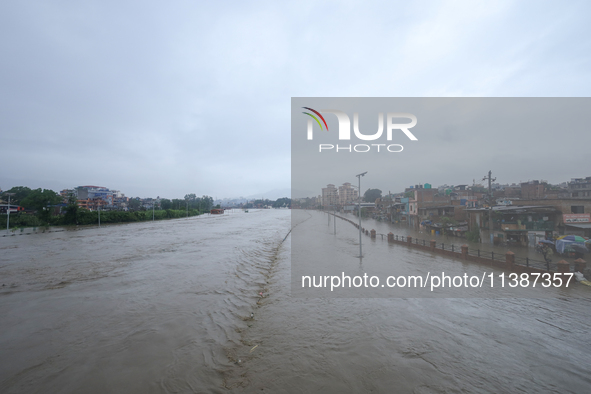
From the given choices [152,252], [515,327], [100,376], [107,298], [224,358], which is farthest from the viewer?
[152,252]

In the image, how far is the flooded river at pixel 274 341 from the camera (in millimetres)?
4488

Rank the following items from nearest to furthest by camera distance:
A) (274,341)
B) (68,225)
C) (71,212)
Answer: (274,341) → (68,225) → (71,212)

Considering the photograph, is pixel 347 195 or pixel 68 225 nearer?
pixel 68 225

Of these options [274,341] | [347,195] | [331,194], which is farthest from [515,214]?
[347,195]

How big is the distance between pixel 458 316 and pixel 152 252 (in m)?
19.1

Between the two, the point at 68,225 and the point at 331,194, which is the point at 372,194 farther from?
the point at 68,225

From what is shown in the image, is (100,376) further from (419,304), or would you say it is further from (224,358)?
(419,304)

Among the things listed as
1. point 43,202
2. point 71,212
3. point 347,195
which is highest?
point 347,195

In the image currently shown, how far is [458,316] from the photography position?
7258 mm

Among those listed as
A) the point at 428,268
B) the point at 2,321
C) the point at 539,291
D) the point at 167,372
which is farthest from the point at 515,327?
the point at 2,321

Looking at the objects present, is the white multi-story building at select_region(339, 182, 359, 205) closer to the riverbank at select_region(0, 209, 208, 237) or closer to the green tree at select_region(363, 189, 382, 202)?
the green tree at select_region(363, 189, 382, 202)

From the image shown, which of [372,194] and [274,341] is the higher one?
[372,194]

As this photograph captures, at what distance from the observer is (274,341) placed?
589cm

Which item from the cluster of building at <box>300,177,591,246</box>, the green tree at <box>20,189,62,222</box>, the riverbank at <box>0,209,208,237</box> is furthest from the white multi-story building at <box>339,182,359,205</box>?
the green tree at <box>20,189,62,222</box>
